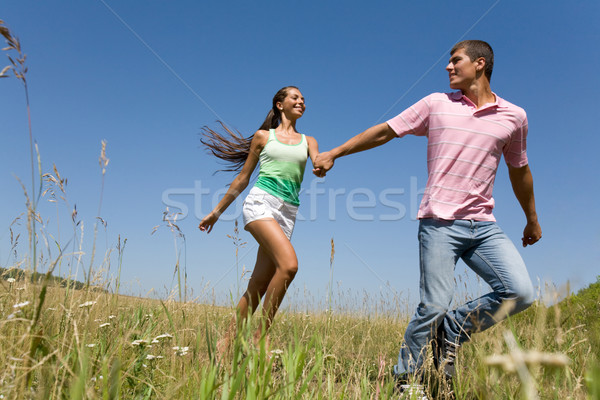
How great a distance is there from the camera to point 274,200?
379cm

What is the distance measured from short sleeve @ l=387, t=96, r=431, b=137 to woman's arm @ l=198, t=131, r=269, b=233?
4.53ft

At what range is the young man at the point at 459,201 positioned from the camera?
2.92m

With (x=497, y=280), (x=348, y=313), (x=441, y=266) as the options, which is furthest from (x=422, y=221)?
(x=348, y=313)

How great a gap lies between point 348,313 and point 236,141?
12.0ft

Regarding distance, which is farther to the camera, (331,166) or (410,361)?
(331,166)

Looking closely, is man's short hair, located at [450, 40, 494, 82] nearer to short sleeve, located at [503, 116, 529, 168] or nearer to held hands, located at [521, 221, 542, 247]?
short sleeve, located at [503, 116, 529, 168]

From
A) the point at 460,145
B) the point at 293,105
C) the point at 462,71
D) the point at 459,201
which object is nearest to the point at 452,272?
the point at 459,201

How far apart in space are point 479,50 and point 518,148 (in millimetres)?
786

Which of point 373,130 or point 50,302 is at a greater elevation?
point 373,130

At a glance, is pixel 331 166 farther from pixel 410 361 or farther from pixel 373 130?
pixel 410 361

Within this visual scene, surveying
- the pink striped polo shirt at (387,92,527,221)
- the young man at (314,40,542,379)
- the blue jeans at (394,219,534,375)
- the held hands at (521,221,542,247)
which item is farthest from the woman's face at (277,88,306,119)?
the held hands at (521,221,542,247)

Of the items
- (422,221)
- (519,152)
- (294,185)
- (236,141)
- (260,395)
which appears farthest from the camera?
(236,141)

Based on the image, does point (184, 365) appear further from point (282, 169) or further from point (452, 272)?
point (282, 169)

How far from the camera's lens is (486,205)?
3.03 meters
